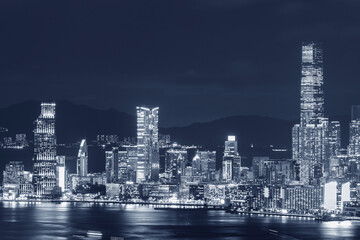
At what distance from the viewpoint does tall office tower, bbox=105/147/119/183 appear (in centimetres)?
13450

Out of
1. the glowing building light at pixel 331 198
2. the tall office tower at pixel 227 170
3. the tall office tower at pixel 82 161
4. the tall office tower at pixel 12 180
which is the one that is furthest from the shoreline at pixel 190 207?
the tall office tower at pixel 82 161

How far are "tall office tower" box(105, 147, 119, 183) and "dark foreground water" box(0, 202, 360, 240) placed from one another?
46417 millimetres

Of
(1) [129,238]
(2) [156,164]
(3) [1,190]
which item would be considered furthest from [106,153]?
(1) [129,238]

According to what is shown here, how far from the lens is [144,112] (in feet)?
480

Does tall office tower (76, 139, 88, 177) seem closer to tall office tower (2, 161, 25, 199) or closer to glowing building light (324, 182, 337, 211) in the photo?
tall office tower (2, 161, 25, 199)

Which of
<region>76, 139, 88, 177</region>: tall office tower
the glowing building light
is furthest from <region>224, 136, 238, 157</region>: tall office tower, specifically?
the glowing building light

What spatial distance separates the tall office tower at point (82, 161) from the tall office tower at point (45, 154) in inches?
172

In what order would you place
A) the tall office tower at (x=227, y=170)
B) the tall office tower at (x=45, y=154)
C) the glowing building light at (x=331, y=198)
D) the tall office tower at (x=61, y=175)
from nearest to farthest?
the glowing building light at (x=331, y=198), the tall office tower at (x=227, y=170), the tall office tower at (x=45, y=154), the tall office tower at (x=61, y=175)

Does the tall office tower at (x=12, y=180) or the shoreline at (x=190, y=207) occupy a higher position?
the tall office tower at (x=12, y=180)

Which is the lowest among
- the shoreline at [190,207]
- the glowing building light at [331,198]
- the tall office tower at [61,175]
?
the shoreline at [190,207]

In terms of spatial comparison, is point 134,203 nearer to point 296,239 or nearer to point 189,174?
point 189,174

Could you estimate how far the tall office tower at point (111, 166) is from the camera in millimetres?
134500

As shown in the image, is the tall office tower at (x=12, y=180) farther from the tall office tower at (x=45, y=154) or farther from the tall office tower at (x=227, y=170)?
the tall office tower at (x=227, y=170)

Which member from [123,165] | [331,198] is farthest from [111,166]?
[331,198]
